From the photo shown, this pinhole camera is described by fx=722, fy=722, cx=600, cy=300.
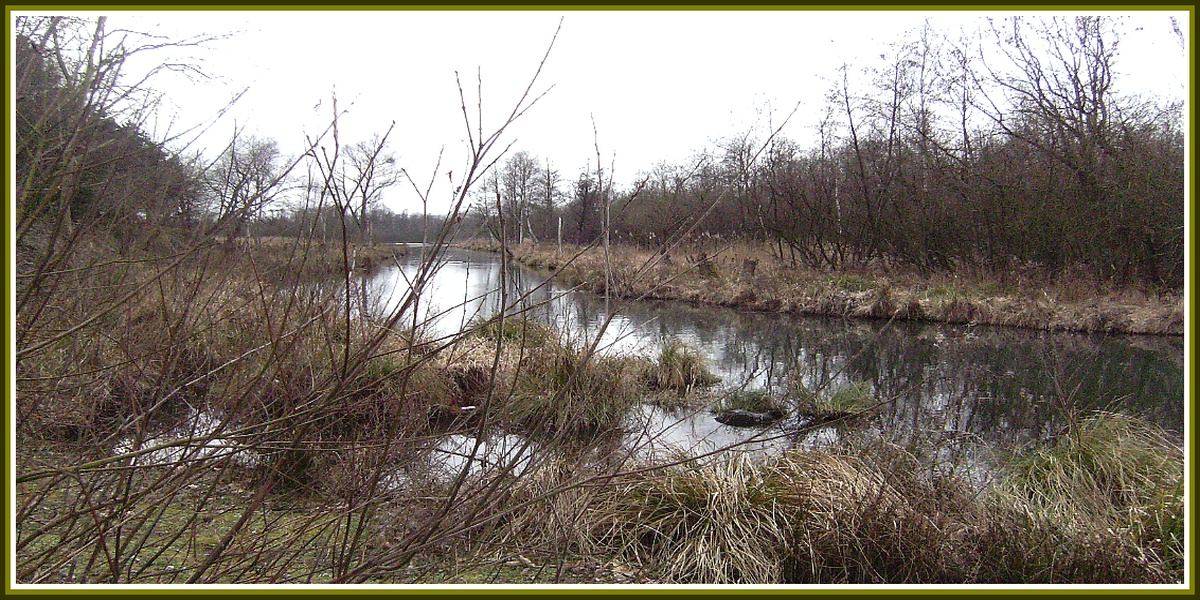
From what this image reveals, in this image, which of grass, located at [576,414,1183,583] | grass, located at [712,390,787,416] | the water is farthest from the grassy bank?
grass, located at [712,390,787,416]

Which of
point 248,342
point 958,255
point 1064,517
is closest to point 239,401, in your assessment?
point 248,342

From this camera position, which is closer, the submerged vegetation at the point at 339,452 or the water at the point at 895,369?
the submerged vegetation at the point at 339,452

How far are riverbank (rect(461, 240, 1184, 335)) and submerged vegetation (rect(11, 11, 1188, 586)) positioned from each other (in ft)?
17.9

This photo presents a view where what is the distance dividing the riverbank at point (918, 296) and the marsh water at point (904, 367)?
14.7 inches

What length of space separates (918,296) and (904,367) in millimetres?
5033

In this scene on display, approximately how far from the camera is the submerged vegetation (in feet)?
4.92

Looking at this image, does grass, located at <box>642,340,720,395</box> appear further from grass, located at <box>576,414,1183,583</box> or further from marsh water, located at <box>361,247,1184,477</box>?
grass, located at <box>576,414,1183,583</box>

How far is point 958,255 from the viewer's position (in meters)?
15.3

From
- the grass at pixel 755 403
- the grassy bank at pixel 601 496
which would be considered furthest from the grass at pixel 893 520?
the grass at pixel 755 403

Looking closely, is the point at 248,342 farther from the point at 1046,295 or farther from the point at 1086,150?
the point at 1086,150

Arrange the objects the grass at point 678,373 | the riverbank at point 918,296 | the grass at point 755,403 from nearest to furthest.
Result: the grass at point 755,403 < the grass at point 678,373 < the riverbank at point 918,296

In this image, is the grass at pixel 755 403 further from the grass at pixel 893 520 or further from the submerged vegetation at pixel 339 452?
the grass at pixel 893 520

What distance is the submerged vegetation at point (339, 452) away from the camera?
1.50m

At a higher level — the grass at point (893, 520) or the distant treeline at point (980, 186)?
the distant treeline at point (980, 186)
